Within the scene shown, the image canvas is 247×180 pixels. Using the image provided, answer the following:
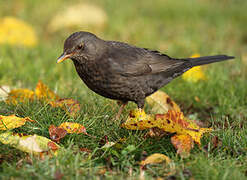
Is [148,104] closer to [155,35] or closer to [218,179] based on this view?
[218,179]

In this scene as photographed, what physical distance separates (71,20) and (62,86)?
11.4 ft

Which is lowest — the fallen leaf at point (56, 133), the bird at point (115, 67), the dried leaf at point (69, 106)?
the fallen leaf at point (56, 133)

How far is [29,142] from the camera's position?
120 inches

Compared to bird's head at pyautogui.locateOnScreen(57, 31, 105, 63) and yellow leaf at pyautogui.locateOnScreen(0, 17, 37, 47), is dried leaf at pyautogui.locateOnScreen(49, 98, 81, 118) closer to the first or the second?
bird's head at pyautogui.locateOnScreen(57, 31, 105, 63)

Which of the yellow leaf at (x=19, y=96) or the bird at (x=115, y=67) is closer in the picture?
the bird at (x=115, y=67)

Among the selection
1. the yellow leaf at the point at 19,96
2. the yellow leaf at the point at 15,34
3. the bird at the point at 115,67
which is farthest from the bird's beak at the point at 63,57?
the yellow leaf at the point at 15,34

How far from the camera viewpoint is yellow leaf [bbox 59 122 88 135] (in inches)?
133

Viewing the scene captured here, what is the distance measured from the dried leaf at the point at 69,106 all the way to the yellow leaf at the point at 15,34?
132 inches

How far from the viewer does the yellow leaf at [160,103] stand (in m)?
4.58

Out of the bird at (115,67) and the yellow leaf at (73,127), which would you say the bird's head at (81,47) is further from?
the yellow leaf at (73,127)

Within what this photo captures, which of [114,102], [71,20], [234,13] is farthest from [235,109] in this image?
[234,13]

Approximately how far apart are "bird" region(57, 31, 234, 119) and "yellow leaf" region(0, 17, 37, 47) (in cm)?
327

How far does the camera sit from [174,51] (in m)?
7.37

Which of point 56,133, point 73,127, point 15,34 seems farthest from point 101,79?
point 15,34
